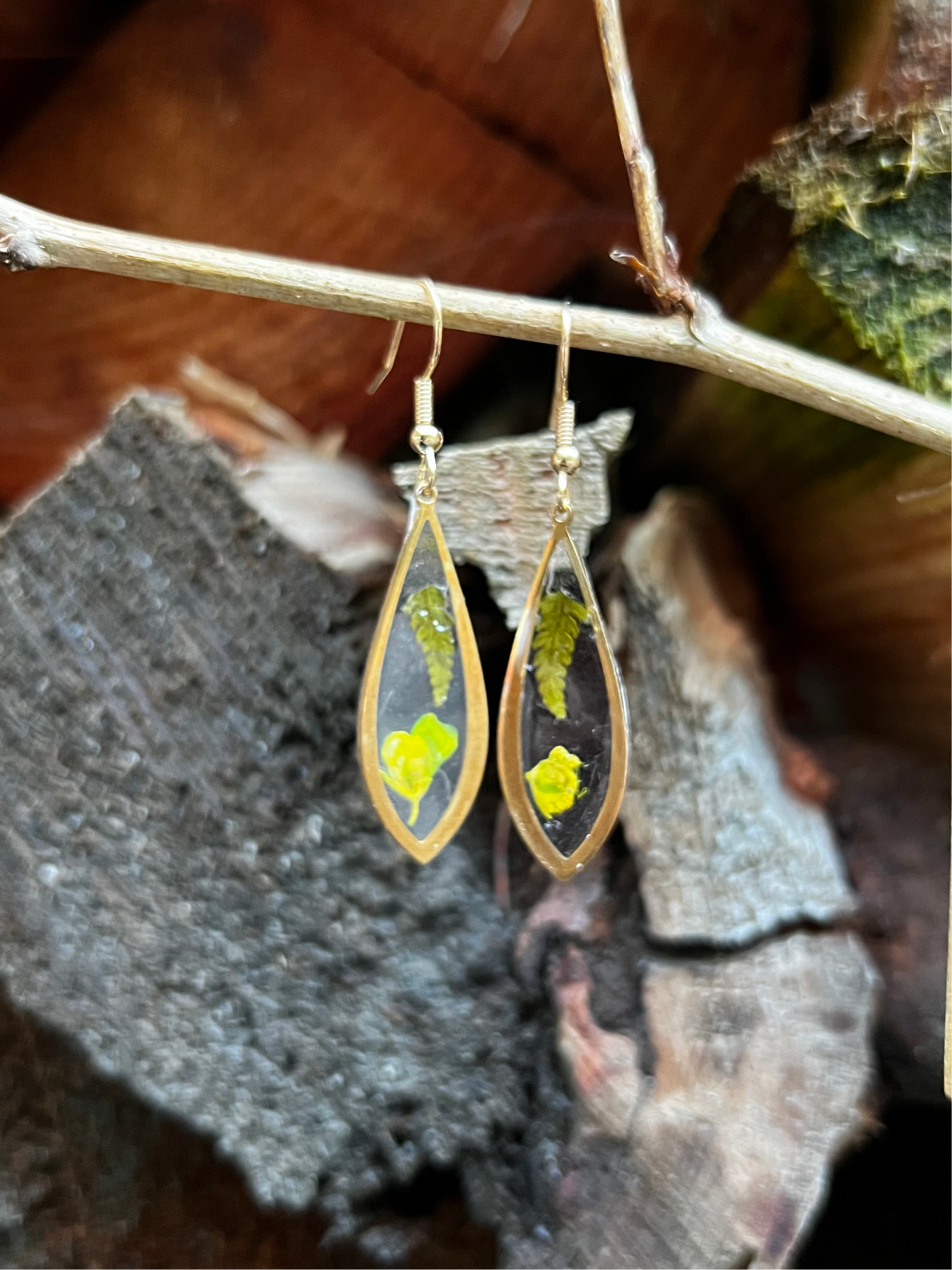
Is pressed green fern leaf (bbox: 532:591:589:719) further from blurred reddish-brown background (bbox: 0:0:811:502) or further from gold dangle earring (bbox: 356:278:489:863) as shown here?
blurred reddish-brown background (bbox: 0:0:811:502)

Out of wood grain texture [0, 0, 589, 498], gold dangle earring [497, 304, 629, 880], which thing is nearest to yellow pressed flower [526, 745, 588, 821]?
gold dangle earring [497, 304, 629, 880]

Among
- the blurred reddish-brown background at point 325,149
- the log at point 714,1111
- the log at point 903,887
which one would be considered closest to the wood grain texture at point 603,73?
the blurred reddish-brown background at point 325,149

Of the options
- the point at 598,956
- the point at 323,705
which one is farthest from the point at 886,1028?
the point at 323,705

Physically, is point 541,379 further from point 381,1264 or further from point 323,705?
point 381,1264

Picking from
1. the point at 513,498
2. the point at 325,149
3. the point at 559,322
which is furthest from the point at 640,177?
the point at 325,149

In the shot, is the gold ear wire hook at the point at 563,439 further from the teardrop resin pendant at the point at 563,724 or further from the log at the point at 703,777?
the log at the point at 703,777

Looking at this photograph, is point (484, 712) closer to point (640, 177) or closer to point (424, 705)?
point (424, 705)
